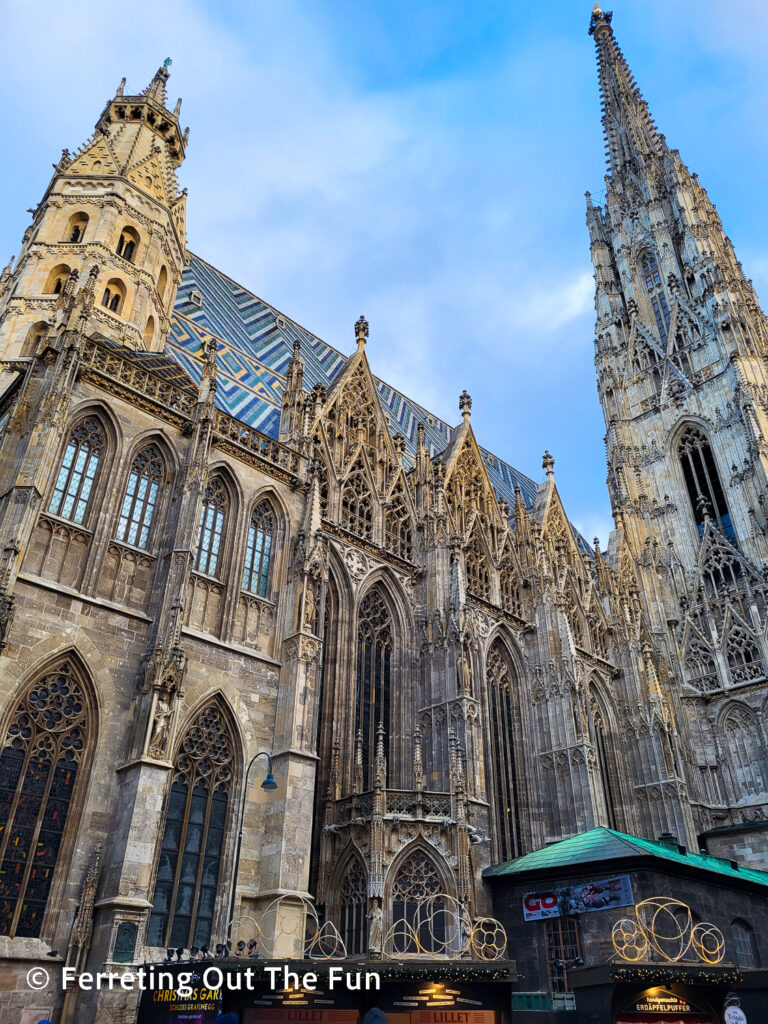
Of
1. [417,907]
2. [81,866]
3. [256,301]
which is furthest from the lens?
[256,301]

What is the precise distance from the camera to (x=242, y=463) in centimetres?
2006

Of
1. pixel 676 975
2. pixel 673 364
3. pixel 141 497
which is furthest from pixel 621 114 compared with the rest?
pixel 676 975

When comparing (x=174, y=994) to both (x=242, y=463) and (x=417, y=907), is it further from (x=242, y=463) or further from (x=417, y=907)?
(x=242, y=463)

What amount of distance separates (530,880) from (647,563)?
70.6 ft

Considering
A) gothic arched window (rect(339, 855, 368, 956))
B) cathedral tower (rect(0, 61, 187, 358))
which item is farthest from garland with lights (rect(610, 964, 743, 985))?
cathedral tower (rect(0, 61, 187, 358))

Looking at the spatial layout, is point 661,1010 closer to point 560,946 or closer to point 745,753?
point 560,946

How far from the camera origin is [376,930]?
16.5 meters

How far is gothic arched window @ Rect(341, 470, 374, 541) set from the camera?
23.8 metres

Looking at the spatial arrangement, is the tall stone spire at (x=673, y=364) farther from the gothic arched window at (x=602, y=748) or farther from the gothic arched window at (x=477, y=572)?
the gothic arched window at (x=477, y=572)

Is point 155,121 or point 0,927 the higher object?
point 155,121

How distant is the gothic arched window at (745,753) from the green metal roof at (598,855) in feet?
31.1

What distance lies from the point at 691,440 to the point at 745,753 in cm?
1635

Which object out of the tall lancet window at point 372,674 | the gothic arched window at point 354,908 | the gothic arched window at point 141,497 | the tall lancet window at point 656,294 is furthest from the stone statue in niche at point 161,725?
the tall lancet window at point 656,294

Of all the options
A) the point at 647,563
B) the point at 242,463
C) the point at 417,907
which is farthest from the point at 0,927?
the point at 647,563
